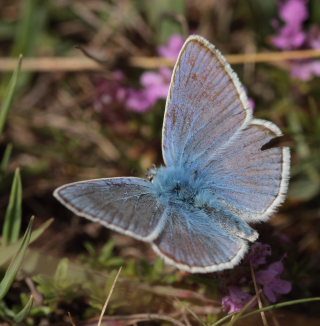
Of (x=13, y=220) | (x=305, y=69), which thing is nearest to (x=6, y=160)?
(x=13, y=220)

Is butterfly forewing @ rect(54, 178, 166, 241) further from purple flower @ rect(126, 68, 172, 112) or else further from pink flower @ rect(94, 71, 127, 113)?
pink flower @ rect(94, 71, 127, 113)

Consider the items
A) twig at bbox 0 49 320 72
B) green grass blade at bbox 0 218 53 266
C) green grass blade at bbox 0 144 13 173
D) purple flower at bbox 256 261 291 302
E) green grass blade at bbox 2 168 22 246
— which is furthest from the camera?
twig at bbox 0 49 320 72

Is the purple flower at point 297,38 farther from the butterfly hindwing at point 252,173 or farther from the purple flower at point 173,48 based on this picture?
the butterfly hindwing at point 252,173

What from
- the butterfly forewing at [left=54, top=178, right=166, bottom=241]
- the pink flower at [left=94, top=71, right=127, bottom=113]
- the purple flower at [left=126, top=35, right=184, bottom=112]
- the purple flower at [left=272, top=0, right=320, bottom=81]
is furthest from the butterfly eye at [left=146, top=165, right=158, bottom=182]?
the purple flower at [left=272, top=0, right=320, bottom=81]

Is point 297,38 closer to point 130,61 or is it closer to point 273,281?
point 130,61

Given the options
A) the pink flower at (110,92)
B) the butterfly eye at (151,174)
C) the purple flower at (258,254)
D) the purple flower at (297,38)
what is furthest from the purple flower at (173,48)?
the purple flower at (258,254)
